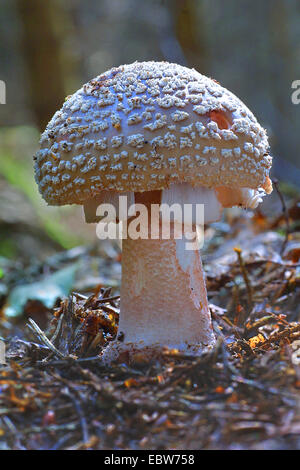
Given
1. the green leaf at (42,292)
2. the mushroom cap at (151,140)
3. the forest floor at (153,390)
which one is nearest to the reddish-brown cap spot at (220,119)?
the mushroom cap at (151,140)

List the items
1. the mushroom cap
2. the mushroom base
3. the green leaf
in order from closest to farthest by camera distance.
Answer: the mushroom cap → the mushroom base → the green leaf

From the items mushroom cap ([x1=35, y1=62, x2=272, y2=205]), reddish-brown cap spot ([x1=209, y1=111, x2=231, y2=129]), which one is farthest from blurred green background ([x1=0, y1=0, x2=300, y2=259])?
reddish-brown cap spot ([x1=209, y1=111, x2=231, y2=129])

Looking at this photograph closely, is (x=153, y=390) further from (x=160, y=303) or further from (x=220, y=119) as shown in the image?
(x=220, y=119)

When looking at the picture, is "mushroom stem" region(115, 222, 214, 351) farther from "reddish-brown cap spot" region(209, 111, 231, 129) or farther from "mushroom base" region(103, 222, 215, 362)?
"reddish-brown cap spot" region(209, 111, 231, 129)

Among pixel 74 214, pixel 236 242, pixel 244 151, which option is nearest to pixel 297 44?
pixel 74 214

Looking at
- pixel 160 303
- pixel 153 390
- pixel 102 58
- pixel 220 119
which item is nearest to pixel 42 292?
pixel 160 303

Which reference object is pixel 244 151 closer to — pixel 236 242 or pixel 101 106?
pixel 101 106
